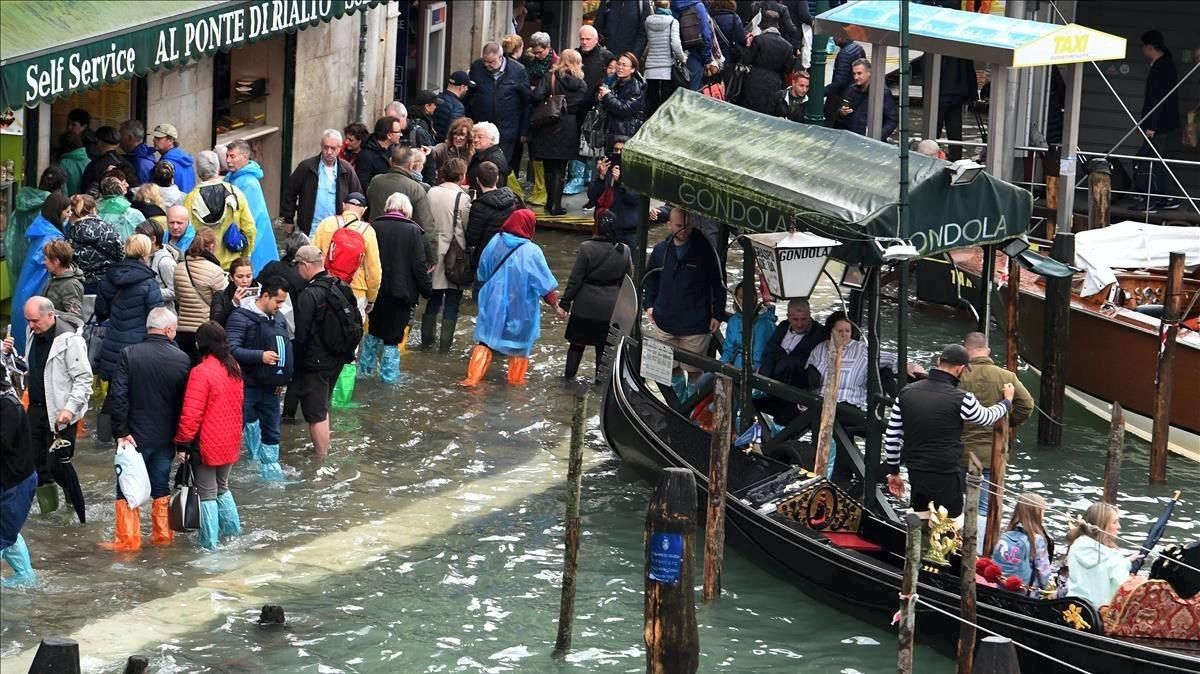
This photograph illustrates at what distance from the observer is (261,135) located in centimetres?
2183

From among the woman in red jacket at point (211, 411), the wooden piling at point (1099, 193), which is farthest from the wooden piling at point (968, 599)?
the wooden piling at point (1099, 193)

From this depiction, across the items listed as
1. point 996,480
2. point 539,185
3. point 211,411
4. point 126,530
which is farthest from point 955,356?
point 539,185

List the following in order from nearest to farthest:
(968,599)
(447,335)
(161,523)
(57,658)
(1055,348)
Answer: (57,658)
(968,599)
(161,523)
(1055,348)
(447,335)

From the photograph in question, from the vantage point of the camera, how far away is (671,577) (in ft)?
36.1

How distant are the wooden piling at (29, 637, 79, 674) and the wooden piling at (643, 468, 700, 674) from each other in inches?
133

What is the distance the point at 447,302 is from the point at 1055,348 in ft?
17.0

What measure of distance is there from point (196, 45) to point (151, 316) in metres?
5.31

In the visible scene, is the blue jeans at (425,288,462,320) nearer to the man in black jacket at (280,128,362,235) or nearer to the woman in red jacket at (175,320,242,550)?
the man in black jacket at (280,128,362,235)

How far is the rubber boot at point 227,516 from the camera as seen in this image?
13031 millimetres

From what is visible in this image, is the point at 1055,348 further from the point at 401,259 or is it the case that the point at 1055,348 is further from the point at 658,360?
the point at 401,259

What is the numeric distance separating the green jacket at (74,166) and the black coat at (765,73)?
918 cm

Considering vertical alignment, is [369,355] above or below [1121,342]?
below

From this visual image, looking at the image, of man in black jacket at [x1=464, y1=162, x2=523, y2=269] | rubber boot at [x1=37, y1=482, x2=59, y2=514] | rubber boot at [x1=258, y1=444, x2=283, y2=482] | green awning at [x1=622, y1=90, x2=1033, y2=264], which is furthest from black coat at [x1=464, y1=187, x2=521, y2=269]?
rubber boot at [x1=37, y1=482, x2=59, y2=514]

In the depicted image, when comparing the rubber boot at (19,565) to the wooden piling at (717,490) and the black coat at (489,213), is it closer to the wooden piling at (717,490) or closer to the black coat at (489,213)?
the wooden piling at (717,490)
